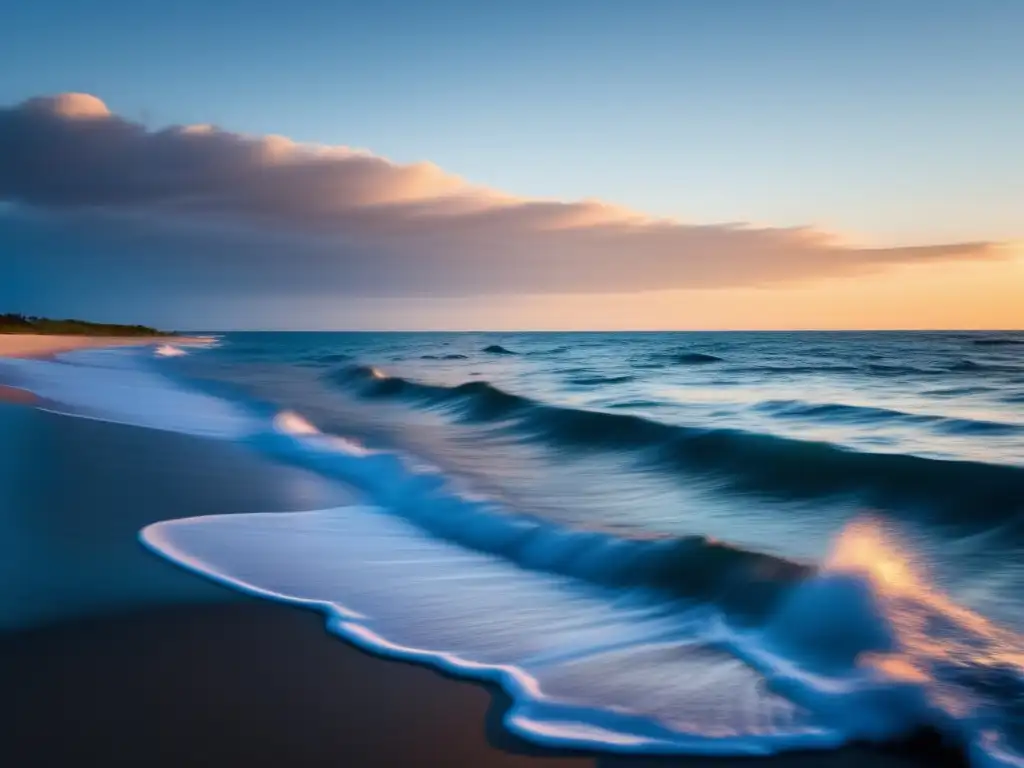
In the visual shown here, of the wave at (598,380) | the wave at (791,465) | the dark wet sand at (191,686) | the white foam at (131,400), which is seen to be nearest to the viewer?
the dark wet sand at (191,686)

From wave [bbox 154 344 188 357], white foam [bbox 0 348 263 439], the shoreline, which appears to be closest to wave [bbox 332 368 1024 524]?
the shoreline

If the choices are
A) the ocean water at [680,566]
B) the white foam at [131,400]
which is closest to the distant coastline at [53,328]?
the white foam at [131,400]

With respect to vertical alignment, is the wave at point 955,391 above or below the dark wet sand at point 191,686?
above

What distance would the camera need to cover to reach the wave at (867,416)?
13375mm

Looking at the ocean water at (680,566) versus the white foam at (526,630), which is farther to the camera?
the ocean water at (680,566)

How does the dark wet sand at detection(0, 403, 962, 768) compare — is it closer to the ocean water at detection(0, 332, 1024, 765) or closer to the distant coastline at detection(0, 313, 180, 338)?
the ocean water at detection(0, 332, 1024, 765)

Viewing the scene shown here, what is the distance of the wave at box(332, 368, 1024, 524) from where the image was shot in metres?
8.41

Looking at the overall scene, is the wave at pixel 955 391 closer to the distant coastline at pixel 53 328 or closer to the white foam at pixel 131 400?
the white foam at pixel 131 400

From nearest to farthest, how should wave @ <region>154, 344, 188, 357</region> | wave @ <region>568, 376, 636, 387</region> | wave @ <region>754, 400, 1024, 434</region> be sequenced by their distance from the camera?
1. wave @ <region>754, 400, 1024, 434</region>
2. wave @ <region>568, 376, 636, 387</region>
3. wave @ <region>154, 344, 188, 357</region>

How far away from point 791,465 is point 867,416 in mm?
6212

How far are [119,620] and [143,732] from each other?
1.51 meters

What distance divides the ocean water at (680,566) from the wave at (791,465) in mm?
50

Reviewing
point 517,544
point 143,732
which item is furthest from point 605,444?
point 143,732

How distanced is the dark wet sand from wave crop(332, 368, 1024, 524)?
5765mm
